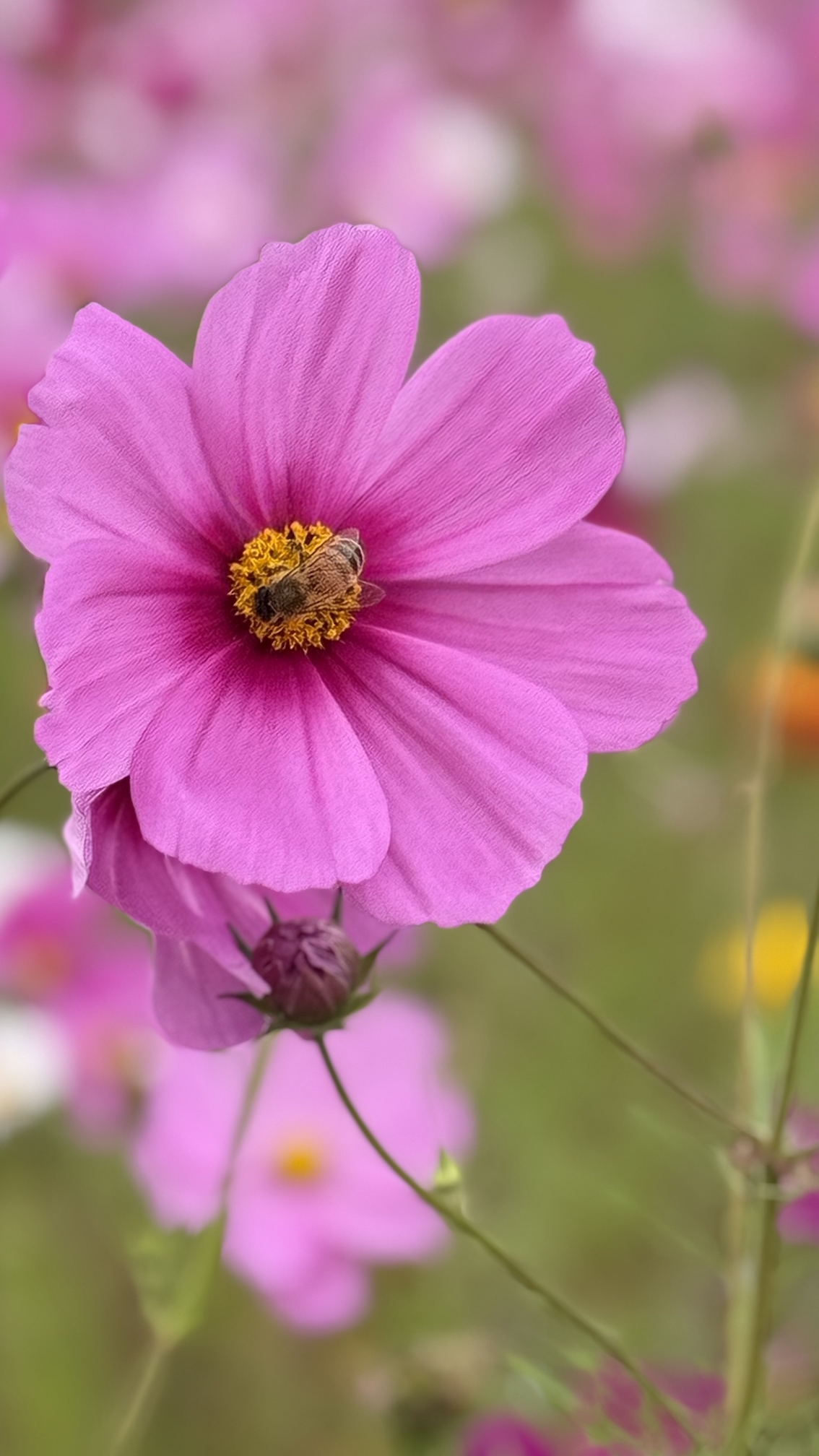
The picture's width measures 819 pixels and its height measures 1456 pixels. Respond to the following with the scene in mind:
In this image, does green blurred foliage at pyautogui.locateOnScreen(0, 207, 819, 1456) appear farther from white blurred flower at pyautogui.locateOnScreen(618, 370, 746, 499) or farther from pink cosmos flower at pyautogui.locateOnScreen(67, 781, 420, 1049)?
pink cosmos flower at pyautogui.locateOnScreen(67, 781, 420, 1049)

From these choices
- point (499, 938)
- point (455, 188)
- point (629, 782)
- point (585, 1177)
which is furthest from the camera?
point (455, 188)

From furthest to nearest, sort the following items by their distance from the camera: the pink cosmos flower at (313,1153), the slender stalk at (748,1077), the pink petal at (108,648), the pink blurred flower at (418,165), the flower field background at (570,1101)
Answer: the pink blurred flower at (418,165), the flower field background at (570,1101), the pink cosmos flower at (313,1153), the slender stalk at (748,1077), the pink petal at (108,648)

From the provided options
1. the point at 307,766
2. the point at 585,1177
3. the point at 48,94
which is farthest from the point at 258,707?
the point at 48,94

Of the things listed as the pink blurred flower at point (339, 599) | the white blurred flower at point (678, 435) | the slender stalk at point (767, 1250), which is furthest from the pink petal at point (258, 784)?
the white blurred flower at point (678, 435)

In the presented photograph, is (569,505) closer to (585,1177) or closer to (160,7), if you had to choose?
(585,1177)

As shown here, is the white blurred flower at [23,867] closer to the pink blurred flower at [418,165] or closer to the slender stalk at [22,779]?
the slender stalk at [22,779]

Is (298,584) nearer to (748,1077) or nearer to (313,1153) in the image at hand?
(748,1077)

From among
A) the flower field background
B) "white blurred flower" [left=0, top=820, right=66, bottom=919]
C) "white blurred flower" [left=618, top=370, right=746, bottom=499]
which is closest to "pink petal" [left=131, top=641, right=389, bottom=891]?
the flower field background
